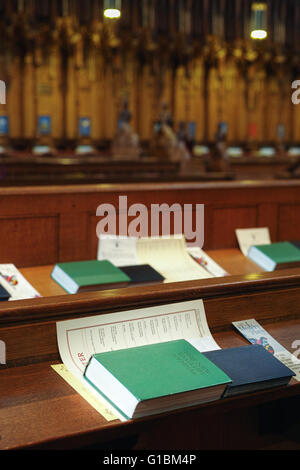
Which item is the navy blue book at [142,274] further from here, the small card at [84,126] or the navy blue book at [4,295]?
the small card at [84,126]

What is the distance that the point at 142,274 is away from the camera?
2.32 meters

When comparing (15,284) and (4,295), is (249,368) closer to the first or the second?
Result: (4,295)

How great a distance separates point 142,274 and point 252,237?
2.92 ft

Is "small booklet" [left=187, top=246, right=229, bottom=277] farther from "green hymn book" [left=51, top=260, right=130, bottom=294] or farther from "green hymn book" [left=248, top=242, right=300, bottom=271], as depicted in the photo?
"green hymn book" [left=51, top=260, right=130, bottom=294]

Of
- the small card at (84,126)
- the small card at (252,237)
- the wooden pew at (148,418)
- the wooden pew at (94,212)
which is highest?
the small card at (84,126)

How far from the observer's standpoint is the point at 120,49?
10445 millimetres

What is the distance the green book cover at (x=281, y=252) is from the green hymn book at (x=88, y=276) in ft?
2.36

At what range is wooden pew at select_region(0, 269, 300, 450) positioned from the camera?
124 cm

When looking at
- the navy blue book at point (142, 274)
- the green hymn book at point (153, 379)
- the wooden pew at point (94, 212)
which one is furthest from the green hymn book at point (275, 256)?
the green hymn book at point (153, 379)

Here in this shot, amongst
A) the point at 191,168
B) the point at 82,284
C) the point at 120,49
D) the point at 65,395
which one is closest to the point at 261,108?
the point at 120,49

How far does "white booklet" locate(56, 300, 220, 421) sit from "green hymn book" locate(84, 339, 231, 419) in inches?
3.2

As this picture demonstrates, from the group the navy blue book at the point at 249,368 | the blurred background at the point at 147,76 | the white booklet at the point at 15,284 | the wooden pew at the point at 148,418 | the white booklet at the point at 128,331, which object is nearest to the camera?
the wooden pew at the point at 148,418

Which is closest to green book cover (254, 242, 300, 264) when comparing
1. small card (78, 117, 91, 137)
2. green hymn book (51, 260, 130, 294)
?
green hymn book (51, 260, 130, 294)

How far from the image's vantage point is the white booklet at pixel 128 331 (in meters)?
1.55
